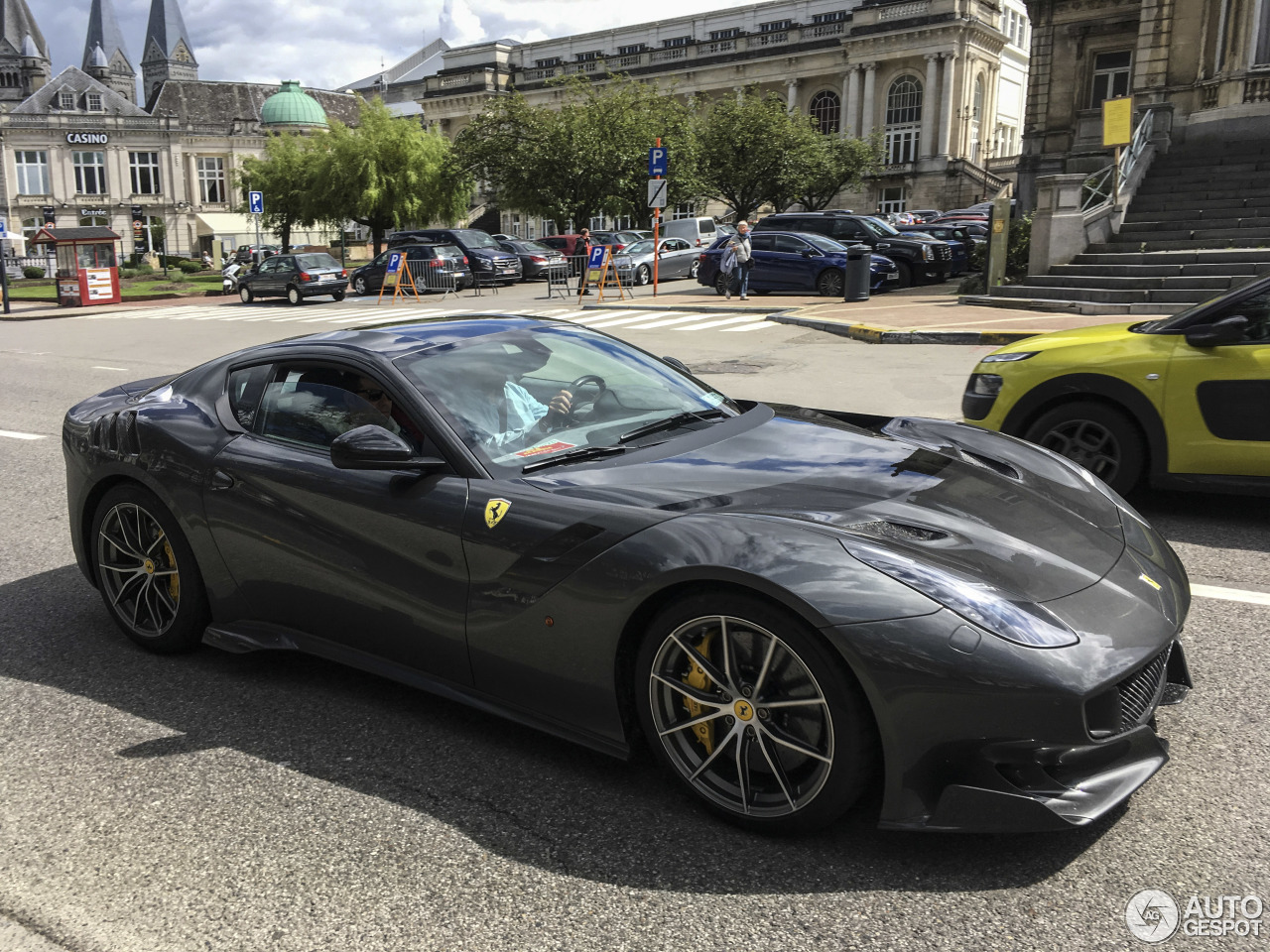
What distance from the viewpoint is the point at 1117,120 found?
63.2 feet

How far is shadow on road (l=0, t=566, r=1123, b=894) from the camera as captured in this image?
9.05 feet

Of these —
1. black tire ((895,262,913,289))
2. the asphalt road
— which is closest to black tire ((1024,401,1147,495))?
the asphalt road

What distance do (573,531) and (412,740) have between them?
3.40ft

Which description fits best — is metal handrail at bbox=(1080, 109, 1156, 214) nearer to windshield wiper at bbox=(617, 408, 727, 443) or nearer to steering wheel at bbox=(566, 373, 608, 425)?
windshield wiper at bbox=(617, 408, 727, 443)

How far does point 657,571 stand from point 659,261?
2972 cm

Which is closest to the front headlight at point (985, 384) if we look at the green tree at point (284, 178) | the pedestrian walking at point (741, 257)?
the pedestrian walking at point (741, 257)

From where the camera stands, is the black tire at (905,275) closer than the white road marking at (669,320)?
No

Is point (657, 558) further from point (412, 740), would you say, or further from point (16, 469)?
point (16, 469)

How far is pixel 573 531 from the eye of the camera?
3.13 metres

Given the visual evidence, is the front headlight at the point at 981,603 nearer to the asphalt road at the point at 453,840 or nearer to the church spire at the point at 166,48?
the asphalt road at the point at 453,840

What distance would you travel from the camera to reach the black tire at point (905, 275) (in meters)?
26.5

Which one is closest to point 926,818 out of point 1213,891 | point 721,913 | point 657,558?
point 721,913

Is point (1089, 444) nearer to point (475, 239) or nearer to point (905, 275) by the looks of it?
point (905, 275)

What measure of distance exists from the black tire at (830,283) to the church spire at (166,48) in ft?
475
